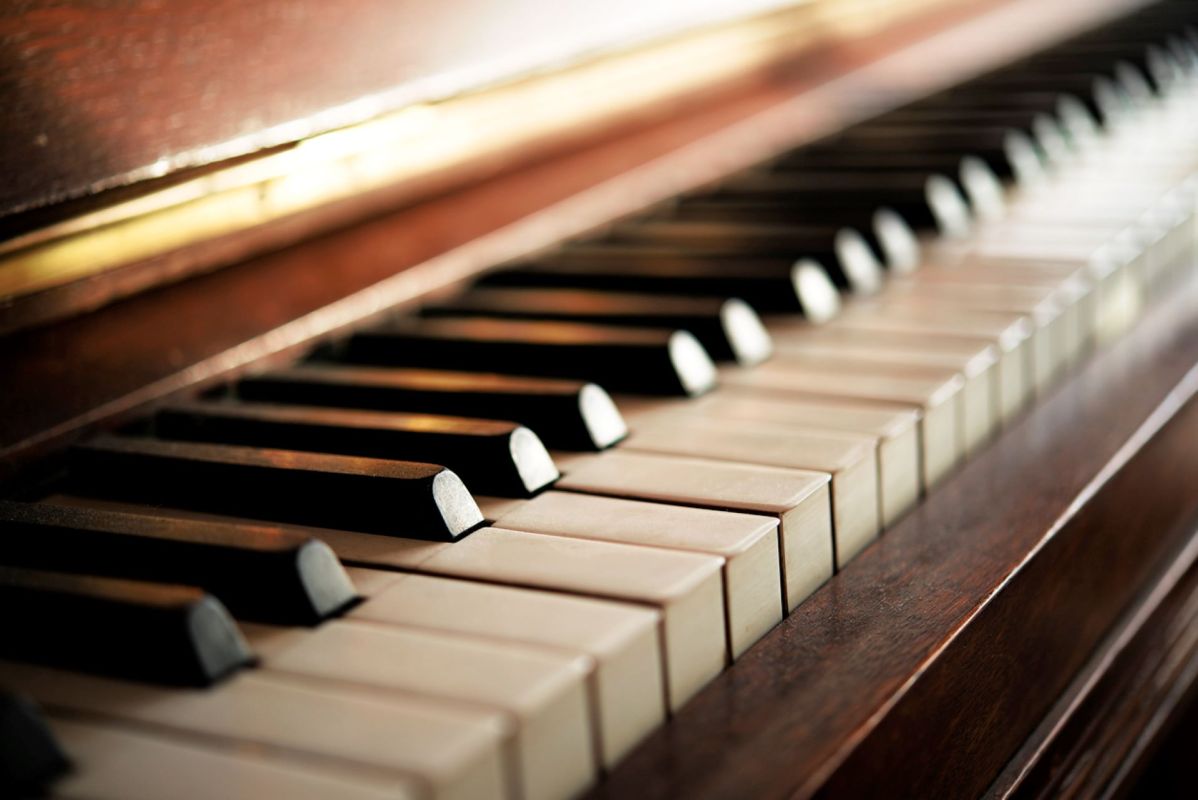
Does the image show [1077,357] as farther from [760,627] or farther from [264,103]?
[264,103]

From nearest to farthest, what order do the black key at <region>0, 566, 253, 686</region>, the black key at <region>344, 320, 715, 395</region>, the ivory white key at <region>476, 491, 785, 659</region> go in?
the black key at <region>0, 566, 253, 686</region> < the ivory white key at <region>476, 491, 785, 659</region> < the black key at <region>344, 320, 715, 395</region>

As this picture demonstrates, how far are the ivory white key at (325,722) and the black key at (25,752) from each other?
5 centimetres

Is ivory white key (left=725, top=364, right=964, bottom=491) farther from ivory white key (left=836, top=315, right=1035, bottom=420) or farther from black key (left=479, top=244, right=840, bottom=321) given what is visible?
black key (left=479, top=244, right=840, bottom=321)

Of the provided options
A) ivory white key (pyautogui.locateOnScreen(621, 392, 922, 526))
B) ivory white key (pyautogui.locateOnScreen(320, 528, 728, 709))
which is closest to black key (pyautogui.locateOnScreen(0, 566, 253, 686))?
ivory white key (pyautogui.locateOnScreen(320, 528, 728, 709))

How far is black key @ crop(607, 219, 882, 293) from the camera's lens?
1467 mm

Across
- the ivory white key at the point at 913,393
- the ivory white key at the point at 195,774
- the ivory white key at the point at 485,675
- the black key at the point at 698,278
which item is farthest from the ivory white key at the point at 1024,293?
the ivory white key at the point at 195,774

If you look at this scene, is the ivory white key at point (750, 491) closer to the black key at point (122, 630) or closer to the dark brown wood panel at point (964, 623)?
the dark brown wood panel at point (964, 623)

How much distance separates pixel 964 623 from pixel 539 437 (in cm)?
35

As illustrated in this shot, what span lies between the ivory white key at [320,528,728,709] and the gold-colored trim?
12.8 inches

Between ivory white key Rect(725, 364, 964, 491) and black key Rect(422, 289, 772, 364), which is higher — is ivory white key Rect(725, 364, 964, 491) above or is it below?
below

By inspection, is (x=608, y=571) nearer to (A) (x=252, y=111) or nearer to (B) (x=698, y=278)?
(A) (x=252, y=111)

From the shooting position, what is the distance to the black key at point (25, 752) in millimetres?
599

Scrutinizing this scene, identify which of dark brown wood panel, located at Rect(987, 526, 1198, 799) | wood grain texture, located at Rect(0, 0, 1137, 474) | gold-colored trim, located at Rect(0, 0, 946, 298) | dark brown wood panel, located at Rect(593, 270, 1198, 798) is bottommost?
dark brown wood panel, located at Rect(987, 526, 1198, 799)

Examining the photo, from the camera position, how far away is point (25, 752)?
60 centimetres
